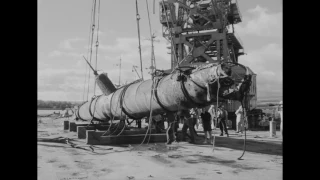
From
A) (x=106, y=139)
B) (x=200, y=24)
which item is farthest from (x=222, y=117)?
A: (x=200, y=24)

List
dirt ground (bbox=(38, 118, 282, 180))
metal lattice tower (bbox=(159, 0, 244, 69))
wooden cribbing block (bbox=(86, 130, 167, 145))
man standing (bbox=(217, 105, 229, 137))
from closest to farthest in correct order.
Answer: dirt ground (bbox=(38, 118, 282, 180)), wooden cribbing block (bbox=(86, 130, 167, 145)), man standing (bbox=(217, 105, 229, 137)), metal lattice tower (bbox=(159, 0, 244, 69))

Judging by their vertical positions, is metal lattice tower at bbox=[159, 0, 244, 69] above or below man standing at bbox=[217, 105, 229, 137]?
above

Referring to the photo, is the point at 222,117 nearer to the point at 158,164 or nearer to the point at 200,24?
the point at 158,164

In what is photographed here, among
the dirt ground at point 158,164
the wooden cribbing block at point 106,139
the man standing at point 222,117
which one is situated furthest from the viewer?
the man standing at point 222,117

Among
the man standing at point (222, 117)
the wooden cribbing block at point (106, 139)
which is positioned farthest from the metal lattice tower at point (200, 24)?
the wooden cribbing block at point (106, 139)

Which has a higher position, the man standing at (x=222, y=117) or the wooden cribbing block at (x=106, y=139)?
the man standing at (x=222, y=117)

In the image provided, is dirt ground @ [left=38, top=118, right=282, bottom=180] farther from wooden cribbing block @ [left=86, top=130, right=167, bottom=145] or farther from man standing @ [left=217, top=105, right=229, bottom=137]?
man standing @ [left=217, top=105, right=229, bottom=137]

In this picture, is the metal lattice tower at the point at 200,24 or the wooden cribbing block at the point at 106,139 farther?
the metal lattice tower at the point at 200,24

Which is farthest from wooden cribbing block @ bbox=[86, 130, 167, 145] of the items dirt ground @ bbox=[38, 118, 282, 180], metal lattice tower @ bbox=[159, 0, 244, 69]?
metal lattice tower @ bbox=[159, 0, 244, 69]

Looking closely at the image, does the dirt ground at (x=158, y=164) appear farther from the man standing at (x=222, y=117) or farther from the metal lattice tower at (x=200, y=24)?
the metal lattice tower at (x=200, y=24)
